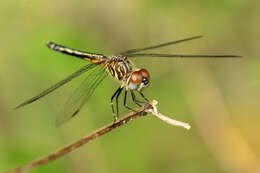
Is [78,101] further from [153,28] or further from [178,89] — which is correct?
[153,28]

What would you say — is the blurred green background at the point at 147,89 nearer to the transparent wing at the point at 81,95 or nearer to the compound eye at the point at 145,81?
the transparent wing at the point at 81,95

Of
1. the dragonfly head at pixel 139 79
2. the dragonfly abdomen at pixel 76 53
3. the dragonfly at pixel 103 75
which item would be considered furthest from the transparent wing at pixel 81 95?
the dragonfly head at pixel 139 79

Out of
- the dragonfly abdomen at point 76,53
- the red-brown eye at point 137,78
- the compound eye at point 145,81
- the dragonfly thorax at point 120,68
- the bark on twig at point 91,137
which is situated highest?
the dragonfly abdomen at point 76,53

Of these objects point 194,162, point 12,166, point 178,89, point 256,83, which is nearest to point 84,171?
point 12,166

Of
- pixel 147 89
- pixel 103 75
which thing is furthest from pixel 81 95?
pixel 147 89

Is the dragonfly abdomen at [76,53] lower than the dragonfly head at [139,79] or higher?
higher

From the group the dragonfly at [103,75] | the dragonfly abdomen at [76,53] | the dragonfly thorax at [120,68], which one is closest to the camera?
the dragonfly at [103,75]
